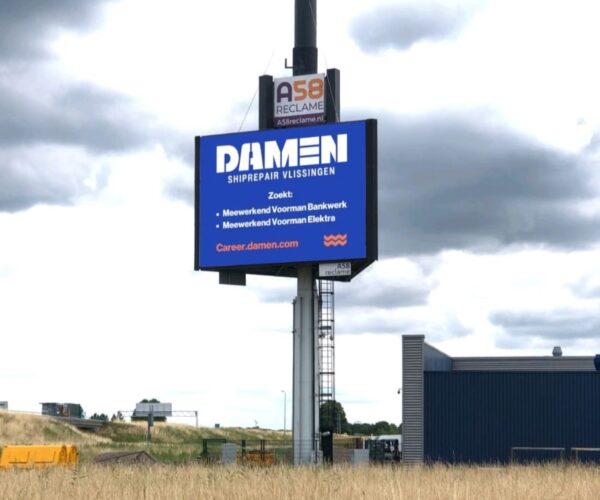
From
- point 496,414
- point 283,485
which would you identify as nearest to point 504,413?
point 496,414

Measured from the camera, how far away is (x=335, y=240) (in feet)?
139

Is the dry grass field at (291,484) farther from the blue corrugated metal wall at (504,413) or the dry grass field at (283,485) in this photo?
the blue corrugated metal wall at (504,413)

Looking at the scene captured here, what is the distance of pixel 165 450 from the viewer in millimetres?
75250

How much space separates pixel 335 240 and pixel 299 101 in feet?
21.6

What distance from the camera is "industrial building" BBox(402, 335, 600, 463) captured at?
50.2 metres

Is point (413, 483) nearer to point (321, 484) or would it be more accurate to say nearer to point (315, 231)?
point (321, 484)

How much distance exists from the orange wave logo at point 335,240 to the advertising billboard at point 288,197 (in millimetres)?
11

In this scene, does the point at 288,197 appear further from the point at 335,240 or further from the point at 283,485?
the point at 283,485

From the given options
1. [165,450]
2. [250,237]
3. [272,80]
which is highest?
[272,80]

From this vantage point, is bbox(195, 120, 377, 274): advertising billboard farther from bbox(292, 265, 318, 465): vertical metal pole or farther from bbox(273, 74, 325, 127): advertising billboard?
bbox(292, 265, 318, 465): vertical metal pole

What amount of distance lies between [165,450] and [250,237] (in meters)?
35.2

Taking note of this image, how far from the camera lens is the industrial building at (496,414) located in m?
50.2

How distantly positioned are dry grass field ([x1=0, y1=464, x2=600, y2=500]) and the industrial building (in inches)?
898

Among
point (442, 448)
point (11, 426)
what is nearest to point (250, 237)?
point (442, 448)
